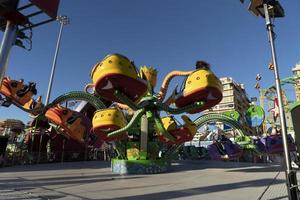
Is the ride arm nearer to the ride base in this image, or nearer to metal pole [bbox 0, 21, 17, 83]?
the ride base

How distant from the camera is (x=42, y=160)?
26.1 m

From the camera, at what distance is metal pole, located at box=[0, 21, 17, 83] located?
18.0 feet

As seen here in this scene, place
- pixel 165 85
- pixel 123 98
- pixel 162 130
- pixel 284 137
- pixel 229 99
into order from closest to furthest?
pixel 284 137 → pixel 123 98 → pixel 162 130 → pixel 165 85 → pixel 229 99

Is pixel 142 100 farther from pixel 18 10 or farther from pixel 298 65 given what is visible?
pixel 298 65

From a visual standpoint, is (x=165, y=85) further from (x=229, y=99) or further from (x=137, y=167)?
(x=229, y=99)

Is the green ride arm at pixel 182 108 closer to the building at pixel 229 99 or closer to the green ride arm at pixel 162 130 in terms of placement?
the green ride arm at pixel 162 130

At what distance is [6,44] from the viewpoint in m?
5.60

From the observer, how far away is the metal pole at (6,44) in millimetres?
5484

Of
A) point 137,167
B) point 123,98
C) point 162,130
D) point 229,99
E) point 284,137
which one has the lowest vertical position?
point 137,167

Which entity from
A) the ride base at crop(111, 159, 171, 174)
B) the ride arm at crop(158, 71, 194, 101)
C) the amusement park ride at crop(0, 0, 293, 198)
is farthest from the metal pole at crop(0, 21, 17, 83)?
the ride arm at crop(158, 71, 194, 101)

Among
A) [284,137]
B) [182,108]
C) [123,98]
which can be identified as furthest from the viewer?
[182,108]

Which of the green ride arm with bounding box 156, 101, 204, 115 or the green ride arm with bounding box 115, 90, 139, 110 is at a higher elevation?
the green ride arm with bounding box 115, 90, 139, 110

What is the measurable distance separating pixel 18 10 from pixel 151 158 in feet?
45.8

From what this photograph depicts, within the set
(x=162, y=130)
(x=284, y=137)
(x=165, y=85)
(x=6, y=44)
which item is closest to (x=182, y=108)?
(x=162, y=130)
